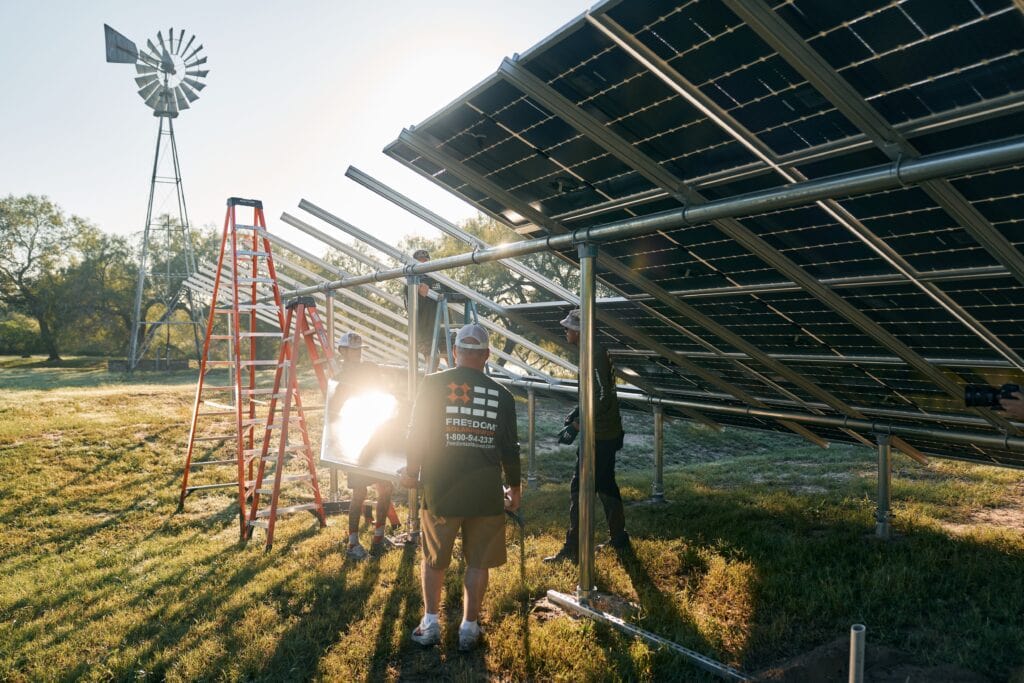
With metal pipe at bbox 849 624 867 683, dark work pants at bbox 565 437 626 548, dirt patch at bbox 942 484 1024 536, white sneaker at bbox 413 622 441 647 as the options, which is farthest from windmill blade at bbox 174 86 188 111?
metal pipe at bbox 849 624 867 683

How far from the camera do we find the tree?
4603 centimetres

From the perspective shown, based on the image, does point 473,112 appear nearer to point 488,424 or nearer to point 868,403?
point 488,424

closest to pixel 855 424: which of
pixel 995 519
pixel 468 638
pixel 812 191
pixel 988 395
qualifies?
pixel 988 395

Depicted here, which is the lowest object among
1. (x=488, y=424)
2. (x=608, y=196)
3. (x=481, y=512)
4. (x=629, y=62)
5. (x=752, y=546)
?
(x=752, y=546)

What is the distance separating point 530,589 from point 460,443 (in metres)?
2.02

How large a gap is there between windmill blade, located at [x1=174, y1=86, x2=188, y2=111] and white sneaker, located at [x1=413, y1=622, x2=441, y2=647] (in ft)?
Result: 113

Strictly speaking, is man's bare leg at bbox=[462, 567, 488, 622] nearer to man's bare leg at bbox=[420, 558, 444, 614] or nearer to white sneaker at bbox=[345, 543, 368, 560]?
man's bare leg at bbox=[420, 558, 444, 614]

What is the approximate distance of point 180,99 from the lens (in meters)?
32.2

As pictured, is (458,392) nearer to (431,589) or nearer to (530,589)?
(431,589)

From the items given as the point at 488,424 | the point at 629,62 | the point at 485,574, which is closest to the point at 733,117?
the point at 629,62

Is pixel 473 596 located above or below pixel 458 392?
below

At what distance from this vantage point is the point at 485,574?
5.28 meters

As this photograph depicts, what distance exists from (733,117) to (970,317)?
8.58ft

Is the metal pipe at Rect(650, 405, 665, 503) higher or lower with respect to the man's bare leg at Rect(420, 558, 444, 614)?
higher
